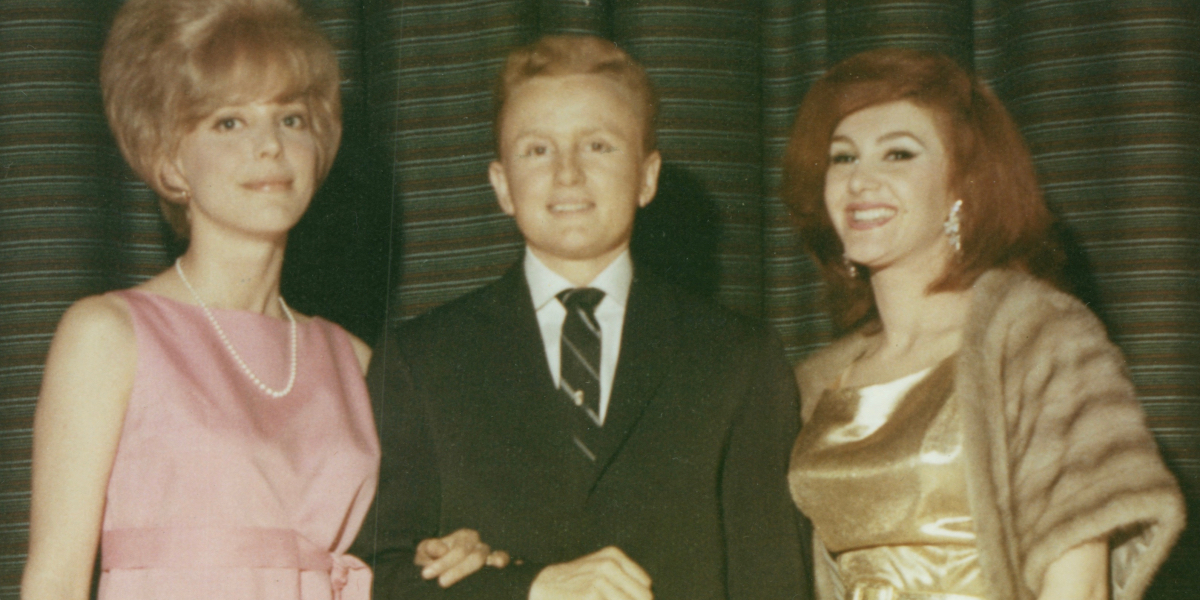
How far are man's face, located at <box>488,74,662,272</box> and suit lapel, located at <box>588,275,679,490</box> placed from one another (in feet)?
0.21

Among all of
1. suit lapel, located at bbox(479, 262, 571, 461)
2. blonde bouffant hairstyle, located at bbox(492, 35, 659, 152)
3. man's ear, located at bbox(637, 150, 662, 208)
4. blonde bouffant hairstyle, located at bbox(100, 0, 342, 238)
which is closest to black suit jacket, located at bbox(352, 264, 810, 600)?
suit lapel, located at bbox(479, 262, 571, 461)

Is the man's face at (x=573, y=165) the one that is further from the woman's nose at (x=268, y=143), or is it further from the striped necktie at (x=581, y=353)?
the woman's nose at (x=268, y=143)

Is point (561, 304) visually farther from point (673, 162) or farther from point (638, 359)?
point (673, 162)

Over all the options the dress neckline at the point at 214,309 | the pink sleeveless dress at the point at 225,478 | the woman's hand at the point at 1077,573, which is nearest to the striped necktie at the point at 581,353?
the pink sleeveless dress at the point at 225,478

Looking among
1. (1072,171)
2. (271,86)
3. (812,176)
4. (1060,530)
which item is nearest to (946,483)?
(1060,530)

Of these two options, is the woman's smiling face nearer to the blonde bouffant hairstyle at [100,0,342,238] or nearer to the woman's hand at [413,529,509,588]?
the woman's hand at [413,529,509,588]

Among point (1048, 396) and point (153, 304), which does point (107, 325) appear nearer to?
point (153, 304)

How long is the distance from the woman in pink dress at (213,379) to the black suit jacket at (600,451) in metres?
0.05

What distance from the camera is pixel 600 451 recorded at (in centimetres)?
119

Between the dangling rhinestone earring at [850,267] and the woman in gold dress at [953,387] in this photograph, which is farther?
the dangling rhinestone earring at [850,267]

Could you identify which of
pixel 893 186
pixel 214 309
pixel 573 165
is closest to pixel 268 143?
pixel 214 309

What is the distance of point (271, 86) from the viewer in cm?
127

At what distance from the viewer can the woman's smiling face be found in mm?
1322

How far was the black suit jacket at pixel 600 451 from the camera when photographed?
1.19 meters
